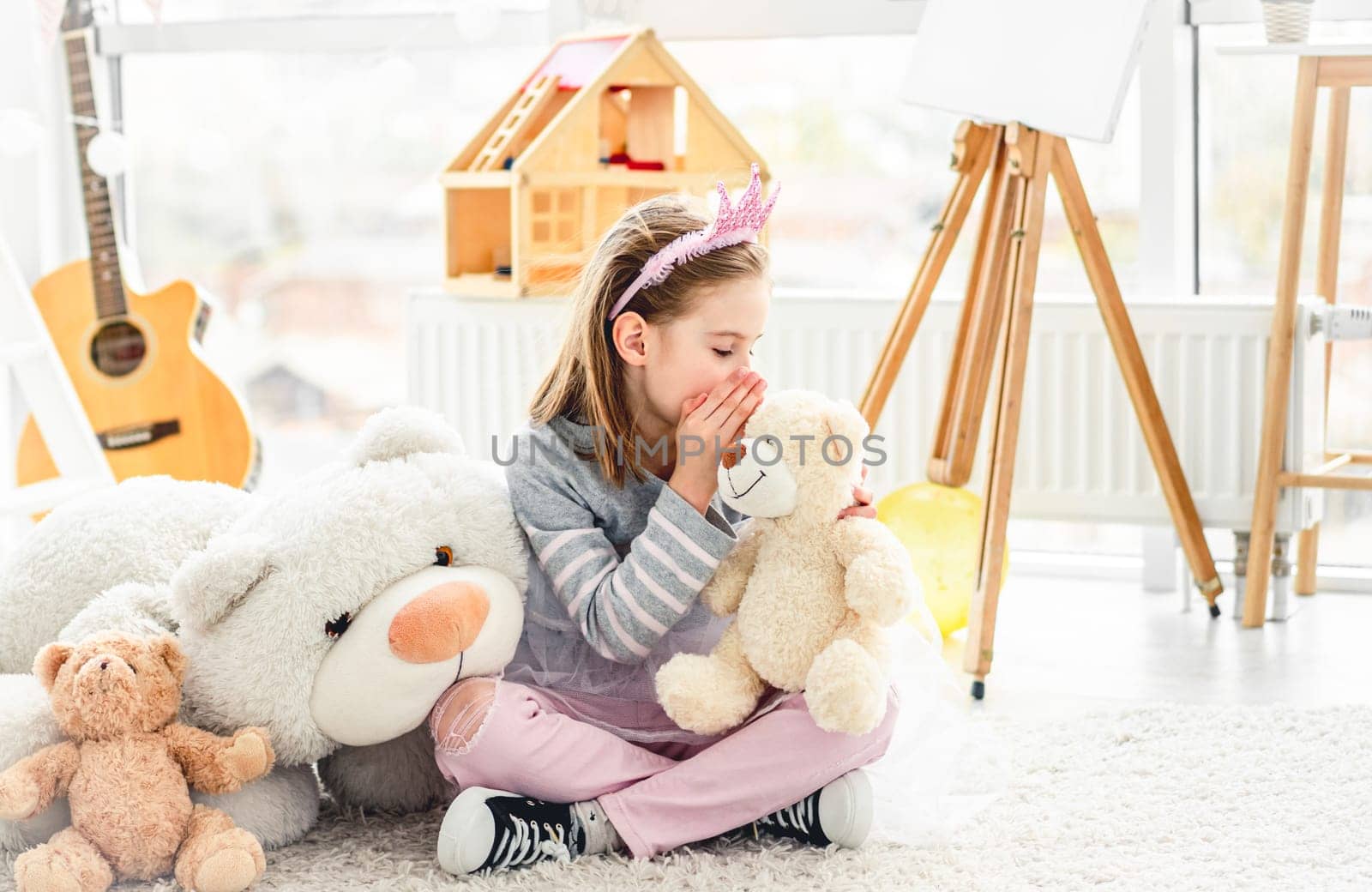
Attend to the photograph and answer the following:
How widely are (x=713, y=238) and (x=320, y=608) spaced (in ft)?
1.75

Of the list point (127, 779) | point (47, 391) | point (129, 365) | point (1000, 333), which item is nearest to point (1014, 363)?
point (1000, 333)

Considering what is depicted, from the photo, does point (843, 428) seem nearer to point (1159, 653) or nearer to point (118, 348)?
point (1159, 653)

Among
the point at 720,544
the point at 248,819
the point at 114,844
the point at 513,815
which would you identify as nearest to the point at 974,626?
the point at 720,544

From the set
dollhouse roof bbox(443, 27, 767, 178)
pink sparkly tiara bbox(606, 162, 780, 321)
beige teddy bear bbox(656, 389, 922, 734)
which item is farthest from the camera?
dollhouse roof bbox(443, 27, 767, 178)

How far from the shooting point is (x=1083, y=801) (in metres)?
1.50

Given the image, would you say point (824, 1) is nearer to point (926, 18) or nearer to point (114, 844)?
point (926, 18)

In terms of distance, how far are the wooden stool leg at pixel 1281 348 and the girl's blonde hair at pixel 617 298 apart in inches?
44.3

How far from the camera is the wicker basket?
2164 millimetres

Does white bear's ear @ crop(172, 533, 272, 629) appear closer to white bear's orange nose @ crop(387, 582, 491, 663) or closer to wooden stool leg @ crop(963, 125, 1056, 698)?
white bear's orange nose @ crop(387, 582, 491, 663)

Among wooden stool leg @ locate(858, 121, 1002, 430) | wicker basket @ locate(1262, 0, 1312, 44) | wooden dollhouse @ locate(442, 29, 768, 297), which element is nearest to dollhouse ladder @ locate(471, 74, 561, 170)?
wooden dollhouse @ locate(442, 29, 768, 297)

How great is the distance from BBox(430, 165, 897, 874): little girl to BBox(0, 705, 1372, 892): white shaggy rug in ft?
0.13

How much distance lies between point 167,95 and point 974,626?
209cm

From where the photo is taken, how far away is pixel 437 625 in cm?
133

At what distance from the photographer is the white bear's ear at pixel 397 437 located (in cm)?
147
